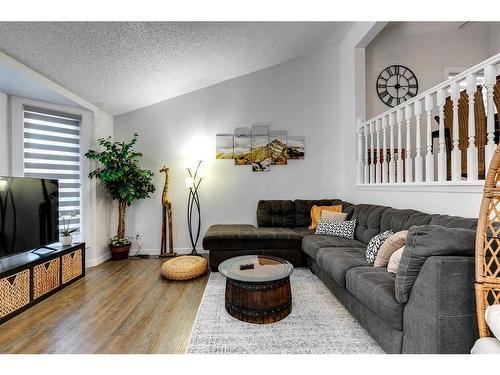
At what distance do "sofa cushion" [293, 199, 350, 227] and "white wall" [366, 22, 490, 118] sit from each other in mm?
1596

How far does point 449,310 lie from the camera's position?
3.99 ft

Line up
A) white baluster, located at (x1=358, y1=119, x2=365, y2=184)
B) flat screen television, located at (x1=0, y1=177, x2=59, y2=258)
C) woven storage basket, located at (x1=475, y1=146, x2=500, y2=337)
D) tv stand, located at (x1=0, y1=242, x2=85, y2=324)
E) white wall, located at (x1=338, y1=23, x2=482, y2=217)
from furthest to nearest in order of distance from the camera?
white baluster, located at (x1=358, y1=119, x2=365, y2=184)
white wall, located at (x1=338, y1=23, x2=482, y2=217)
flat screen television, located at (x1=0, y1=177, x2=59, y2=258)
tv stand, located at (x1=0, y1=242, x2=85, y2=324)
woven storage basket, located at (x1=475, y1=146, x2=500, y2=337)

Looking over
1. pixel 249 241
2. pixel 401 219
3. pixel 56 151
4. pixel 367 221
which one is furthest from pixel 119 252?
pixel 401 219

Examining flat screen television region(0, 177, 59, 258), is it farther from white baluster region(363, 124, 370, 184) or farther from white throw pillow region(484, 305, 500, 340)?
white baluster region(363, 124, 370, 184)

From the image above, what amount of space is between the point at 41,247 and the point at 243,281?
225 centimetres

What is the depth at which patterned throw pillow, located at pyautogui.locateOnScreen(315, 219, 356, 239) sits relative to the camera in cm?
316

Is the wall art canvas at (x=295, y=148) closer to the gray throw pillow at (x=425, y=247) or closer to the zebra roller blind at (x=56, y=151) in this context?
the gray throw pillow at (x=425, y=247)

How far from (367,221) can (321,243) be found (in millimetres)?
612

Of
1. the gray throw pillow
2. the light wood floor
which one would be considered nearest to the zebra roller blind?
the light wood floor

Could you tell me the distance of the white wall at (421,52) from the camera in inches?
167

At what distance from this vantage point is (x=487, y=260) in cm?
125

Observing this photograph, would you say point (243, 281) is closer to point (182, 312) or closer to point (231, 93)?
point (182, 312)

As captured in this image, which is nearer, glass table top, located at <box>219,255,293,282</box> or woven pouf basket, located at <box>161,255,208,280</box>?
glass table top, located at <box>219,255,293,282</box>

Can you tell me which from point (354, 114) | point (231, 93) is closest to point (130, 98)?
point (231, 93)
